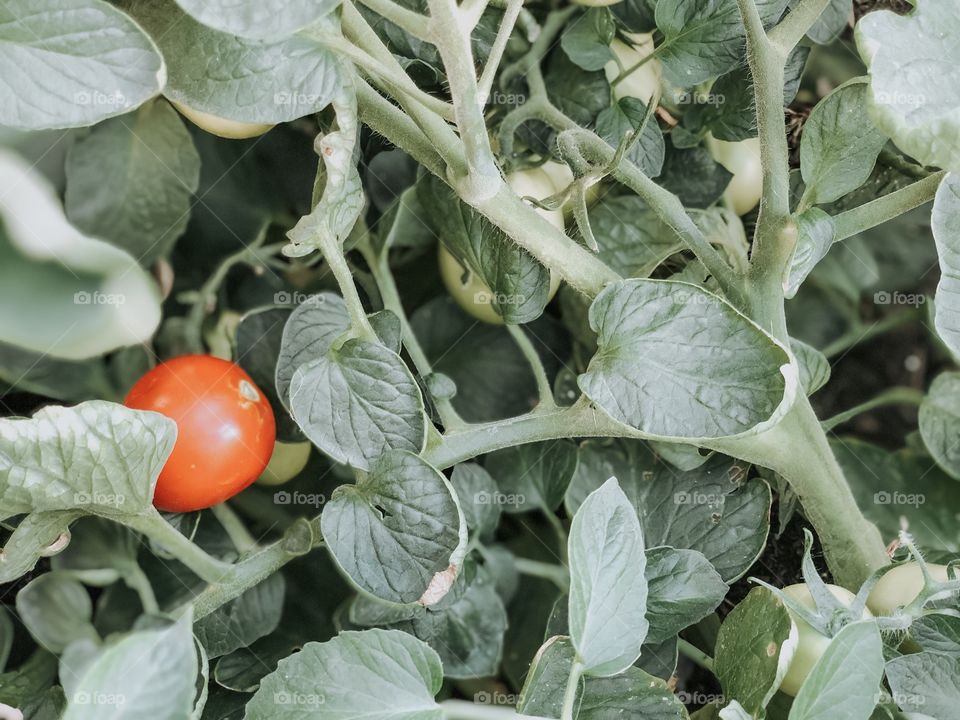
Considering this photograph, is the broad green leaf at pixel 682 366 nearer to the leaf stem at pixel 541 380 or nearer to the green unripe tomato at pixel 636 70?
the leaf stem at pixel 541 380

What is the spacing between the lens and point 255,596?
604 millimetres

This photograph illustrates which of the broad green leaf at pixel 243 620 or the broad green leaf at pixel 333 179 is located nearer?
the broad green leaf at pixel 333 179

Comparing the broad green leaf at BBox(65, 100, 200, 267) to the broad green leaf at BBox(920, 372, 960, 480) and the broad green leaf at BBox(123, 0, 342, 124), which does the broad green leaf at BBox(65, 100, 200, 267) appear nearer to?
the broad green leaf at BBox(123, 0, 342, 124)

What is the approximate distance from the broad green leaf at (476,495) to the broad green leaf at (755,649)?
0.17m

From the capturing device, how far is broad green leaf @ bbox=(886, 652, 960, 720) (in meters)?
0.44

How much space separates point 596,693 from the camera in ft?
1.55

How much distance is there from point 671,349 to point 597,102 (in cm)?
23

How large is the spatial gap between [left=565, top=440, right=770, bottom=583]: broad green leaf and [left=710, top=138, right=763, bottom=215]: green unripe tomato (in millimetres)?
212

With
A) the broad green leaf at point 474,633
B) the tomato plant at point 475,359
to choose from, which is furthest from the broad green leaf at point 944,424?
the broad green leaf at point 474,633

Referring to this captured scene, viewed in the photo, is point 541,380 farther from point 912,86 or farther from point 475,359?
point 912,86

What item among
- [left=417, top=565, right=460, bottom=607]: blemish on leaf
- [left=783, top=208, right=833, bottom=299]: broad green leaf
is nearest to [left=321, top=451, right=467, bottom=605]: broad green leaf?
[left=417, top=565, right=460, bottom=607]: blemish on leaf

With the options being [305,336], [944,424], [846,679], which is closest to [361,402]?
[305,336]

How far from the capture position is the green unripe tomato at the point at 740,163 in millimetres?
644

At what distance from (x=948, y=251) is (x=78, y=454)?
1.51 ft
